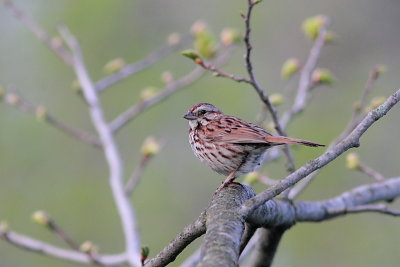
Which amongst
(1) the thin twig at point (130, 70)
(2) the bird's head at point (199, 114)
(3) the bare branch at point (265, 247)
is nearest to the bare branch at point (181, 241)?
(3) the bare branch at point (265, 247)

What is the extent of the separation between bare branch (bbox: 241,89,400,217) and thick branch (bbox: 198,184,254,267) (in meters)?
0.07

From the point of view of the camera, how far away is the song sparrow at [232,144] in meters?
4.27

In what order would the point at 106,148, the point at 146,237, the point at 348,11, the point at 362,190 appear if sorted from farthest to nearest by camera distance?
the point at 348,11 < the point at 146,237 < the point at 106,148 < the point at 362,190

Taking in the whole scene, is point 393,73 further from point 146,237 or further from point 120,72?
point 120,72

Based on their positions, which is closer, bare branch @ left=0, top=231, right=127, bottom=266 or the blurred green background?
bare branch @ left=0, top=231, right=127, bottom=266

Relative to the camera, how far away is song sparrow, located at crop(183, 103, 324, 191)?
4.27m

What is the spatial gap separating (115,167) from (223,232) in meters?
2.93

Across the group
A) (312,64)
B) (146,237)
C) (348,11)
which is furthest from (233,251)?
(348,11)

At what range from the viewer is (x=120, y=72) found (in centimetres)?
614

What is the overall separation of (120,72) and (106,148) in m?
0.91

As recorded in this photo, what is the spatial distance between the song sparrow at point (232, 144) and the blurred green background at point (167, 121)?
3.35 meters

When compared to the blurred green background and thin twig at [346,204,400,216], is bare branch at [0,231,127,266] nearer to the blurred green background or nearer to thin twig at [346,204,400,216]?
thin twig at [346,204,400,216]

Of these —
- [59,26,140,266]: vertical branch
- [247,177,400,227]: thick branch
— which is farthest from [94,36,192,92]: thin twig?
[247,177,400,227]: thick branch

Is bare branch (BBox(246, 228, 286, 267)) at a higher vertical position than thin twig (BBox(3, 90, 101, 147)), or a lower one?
lower
